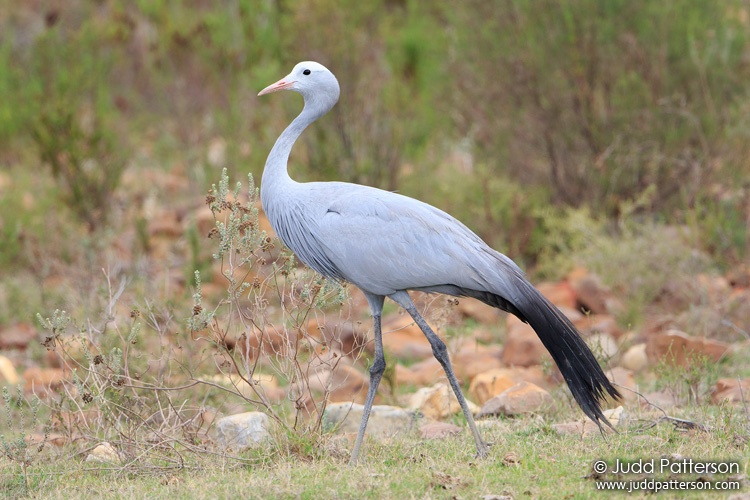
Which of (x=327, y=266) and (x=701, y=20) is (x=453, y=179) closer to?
(x=701, y=20)

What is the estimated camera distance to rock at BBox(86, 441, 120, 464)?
5.50m

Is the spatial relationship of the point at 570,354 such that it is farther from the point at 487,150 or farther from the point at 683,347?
the point at 487,150

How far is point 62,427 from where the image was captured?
5988mm

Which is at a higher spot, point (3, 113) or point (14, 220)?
point (3, 113)

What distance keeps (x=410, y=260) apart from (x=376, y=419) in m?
1.50

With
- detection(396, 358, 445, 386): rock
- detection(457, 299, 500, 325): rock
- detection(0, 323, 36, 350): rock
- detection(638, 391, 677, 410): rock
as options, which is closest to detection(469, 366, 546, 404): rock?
detection(396, 358, 445, 386): rock

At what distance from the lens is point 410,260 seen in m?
5.27

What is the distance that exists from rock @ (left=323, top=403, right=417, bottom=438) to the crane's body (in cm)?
82

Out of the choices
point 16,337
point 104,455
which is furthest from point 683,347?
point 16,337

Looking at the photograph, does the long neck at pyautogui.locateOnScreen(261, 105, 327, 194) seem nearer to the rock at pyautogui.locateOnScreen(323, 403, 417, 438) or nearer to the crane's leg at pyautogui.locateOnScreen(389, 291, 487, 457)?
the crane's leg at pyautogui.locateOnScreen(389, 291, 487, 457)

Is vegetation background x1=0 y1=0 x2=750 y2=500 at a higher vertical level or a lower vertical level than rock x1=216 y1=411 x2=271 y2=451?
higher

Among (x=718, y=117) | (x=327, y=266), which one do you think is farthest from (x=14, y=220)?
(x=718, y=117)

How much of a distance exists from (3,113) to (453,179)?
20.0 ft

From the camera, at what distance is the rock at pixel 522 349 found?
25.8 ft
